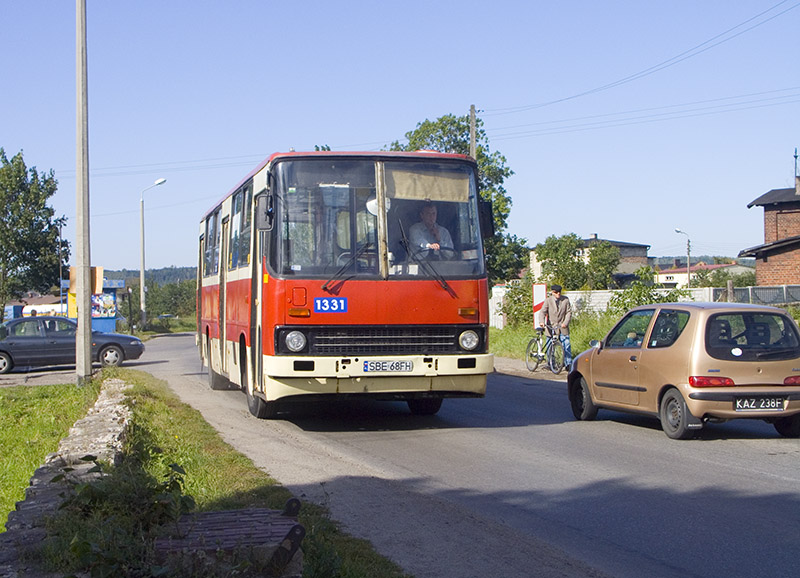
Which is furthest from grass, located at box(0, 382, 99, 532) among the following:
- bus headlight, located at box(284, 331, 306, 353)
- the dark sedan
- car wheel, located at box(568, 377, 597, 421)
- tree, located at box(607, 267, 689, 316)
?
tree, located at box(607, 267, 689, 316)

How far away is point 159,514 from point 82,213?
40.6ft

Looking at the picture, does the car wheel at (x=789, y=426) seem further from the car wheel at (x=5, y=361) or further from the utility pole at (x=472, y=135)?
the car wheel at (x=5, y=361)

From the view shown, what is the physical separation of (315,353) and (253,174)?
3.22m

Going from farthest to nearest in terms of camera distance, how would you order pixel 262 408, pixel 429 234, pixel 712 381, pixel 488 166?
pixel 488 166
pixel 262 408
pixel 429 234
pixel 712 381

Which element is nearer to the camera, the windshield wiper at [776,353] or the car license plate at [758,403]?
the car license plate at [758,403]

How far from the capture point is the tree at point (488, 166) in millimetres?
51812

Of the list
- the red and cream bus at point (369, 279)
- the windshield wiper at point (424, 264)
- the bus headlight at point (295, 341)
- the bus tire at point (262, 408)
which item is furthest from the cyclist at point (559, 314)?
the bus headlight at point (295, 341)

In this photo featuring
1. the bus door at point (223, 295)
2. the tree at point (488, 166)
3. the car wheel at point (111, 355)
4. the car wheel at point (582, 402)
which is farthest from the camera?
the tree at point (488, 166)

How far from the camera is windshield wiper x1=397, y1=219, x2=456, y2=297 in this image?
35.8 ft

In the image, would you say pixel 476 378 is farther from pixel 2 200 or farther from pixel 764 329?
pixel 2 200

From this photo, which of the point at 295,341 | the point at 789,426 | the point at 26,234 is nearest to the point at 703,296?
the point at 789,426

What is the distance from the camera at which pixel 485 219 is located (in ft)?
37.2

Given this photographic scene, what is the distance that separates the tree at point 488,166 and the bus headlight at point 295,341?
1599 inches

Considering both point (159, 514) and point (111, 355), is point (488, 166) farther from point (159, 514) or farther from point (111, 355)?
point (159, 514)
